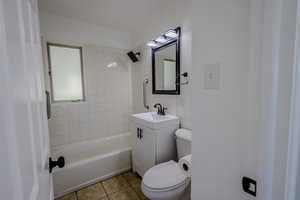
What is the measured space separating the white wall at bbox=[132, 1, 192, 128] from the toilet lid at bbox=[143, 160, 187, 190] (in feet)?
1.76

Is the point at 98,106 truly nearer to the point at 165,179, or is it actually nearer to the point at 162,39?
the point at 162,39

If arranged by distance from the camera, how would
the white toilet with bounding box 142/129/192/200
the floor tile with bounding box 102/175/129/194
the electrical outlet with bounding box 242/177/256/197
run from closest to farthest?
the electrical outlet with bounding box 242/177/256/197, the white toilet with bounding box 142/129/192/200, the floor tile with bounding box 102/175/129/194

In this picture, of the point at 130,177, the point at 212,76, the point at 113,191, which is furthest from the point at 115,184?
the point at 212,76

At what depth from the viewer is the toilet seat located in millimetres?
1222

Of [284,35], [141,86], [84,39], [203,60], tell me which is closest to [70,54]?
[84,39]

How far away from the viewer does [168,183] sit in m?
1.24

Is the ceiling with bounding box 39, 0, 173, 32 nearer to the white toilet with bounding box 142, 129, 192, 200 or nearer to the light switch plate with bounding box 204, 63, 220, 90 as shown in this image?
the light switch plate with bounding box 204, 63, 220, 90

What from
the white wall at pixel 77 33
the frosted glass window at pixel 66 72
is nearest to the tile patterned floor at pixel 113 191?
the frosted glass window at pixel 66 72

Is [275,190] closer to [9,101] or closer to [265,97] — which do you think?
[265,97]

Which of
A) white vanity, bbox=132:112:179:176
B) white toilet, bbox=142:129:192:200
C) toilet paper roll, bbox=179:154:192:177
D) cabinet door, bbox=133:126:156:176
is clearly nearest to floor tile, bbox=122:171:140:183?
cabinet door, bbox=133:126:156:176

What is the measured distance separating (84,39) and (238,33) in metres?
2.37

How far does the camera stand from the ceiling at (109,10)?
6.01 feet

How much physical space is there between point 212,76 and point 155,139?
112 centimetres

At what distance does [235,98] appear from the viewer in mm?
620
